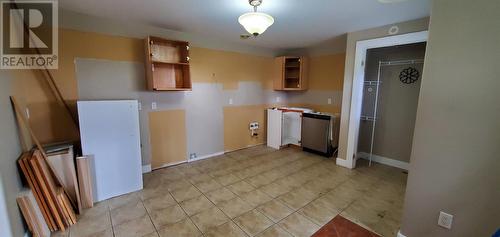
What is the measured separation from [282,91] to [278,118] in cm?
97

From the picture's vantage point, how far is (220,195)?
2713 mm

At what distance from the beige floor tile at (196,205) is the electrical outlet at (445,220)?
222 cm

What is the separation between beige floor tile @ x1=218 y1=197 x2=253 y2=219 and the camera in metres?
2.32

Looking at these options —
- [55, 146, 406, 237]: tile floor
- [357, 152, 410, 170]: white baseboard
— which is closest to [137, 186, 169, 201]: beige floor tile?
[55, 146, 406, 237]: tile floor

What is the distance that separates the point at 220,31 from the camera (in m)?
3.38

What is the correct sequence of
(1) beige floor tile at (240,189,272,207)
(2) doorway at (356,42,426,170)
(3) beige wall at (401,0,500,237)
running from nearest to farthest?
(3) beige wall at (401,0,500,237)
(1) beige floor tile at (240,189,272,207)
(2) doorway at (356,42,426,170)

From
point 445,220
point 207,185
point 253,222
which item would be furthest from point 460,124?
point 207,185

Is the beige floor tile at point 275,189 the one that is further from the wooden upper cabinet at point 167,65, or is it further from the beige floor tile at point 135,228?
the wooden upper cabinet at point 167,65

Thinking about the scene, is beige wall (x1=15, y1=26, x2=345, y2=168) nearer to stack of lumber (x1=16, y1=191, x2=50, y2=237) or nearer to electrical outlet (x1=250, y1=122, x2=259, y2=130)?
electrical outlet (x1=250, y1=122, x2=259, y2=130)

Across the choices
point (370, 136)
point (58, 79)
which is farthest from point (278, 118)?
point (58, 79)

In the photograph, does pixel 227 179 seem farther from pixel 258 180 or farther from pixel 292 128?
pixel 292 128

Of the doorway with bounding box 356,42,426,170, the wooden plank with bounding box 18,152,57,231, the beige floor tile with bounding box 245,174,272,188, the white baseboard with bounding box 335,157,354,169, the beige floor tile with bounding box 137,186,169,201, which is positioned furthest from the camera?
the white baseboard with bounding box 335,157,354,169

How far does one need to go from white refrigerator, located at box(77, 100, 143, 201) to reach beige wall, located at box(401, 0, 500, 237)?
3202mm

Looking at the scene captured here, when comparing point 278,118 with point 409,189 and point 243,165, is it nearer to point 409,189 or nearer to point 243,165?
point 243,165
